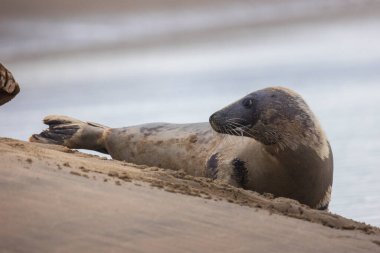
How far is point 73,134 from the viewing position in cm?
512

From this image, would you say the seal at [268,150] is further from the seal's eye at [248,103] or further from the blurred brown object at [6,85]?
the blurred brown object at [6,85]

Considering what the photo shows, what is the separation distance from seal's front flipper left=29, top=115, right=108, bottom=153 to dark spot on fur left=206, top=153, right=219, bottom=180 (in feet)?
3.11

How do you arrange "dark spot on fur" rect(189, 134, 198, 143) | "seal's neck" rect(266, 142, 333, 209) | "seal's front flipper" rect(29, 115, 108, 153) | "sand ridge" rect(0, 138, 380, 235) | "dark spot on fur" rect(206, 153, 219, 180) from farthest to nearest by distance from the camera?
"seal's front flipper" rect(29, 115, 108, 153), "dark spot on fur" rect(189, 134, 198, 143), "dark spot on fur" rect(206, 153, 219, 180), "seal's neck" rect(266, 142, 333, 209), "sand ridge" rect(0, 138, 380, 235)

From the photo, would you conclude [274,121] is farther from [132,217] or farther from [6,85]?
[132,217]

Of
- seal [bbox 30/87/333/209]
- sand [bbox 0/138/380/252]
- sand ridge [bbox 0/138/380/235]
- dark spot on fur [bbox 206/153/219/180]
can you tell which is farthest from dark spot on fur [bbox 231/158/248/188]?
sand [bbox 0/138/380/252]

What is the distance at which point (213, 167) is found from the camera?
4.41m

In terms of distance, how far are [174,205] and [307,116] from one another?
78.9 inches

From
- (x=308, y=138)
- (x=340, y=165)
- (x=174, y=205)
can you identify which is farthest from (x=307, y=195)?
(x=174, y=205)

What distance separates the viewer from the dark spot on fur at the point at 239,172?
13.8 feet

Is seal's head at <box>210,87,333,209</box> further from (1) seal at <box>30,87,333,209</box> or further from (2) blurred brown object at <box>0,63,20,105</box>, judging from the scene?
(2) blurred brown object at <box>0,63,20,105</box>

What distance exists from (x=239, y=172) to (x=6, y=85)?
1526 mm

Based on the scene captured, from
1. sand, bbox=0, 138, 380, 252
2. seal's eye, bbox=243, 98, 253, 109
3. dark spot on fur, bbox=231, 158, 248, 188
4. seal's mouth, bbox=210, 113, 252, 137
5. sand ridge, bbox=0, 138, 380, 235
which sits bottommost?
sand, bbox=0, 138, 380, 252

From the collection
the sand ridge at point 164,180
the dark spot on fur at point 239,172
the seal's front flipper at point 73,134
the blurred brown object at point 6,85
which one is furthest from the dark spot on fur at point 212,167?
the blurred brown object at point 6,85

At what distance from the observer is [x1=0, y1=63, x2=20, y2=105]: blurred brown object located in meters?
3.00
